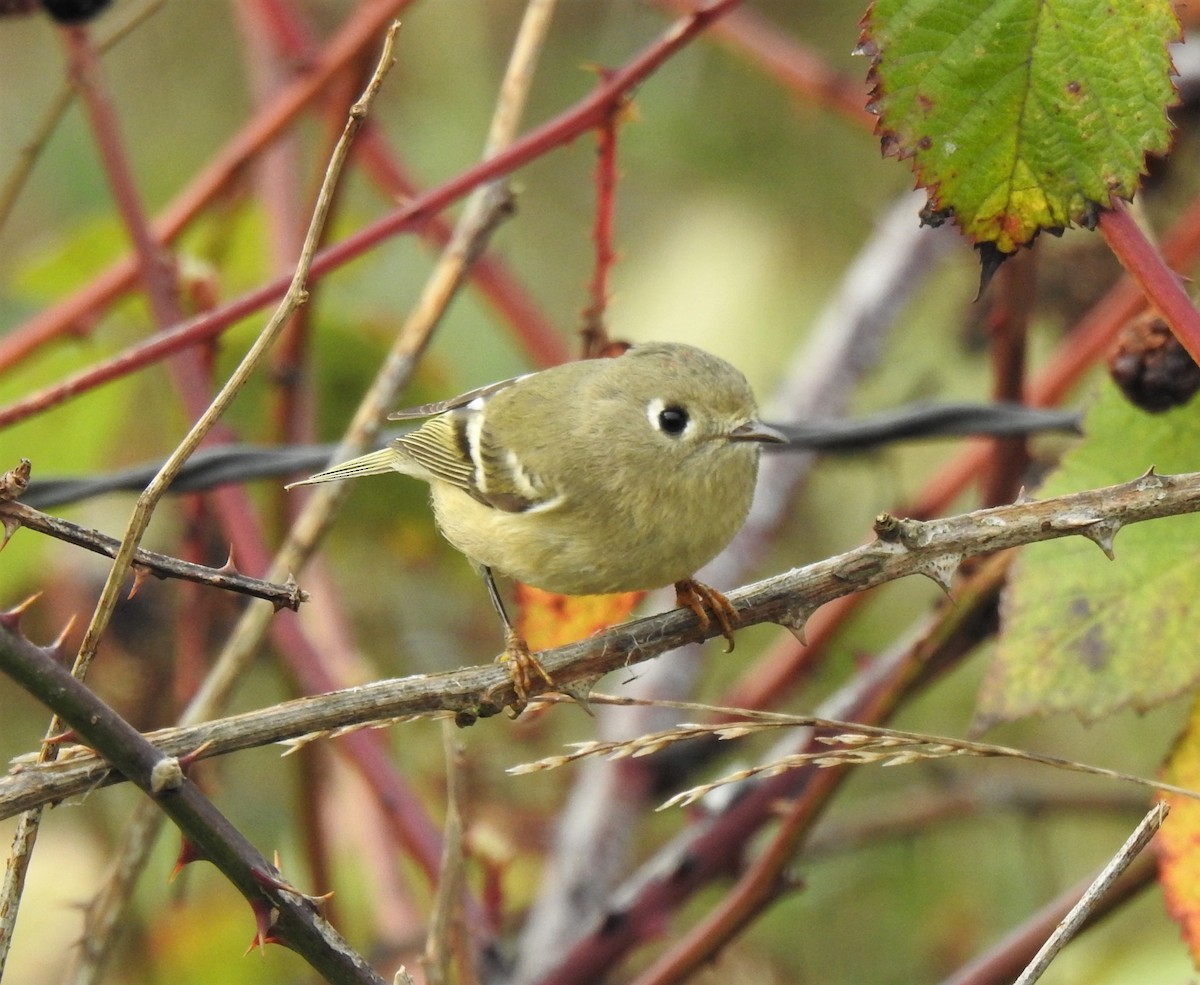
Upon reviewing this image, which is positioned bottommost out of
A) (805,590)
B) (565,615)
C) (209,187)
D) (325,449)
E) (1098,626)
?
(1098,626)

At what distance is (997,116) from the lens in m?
1.18

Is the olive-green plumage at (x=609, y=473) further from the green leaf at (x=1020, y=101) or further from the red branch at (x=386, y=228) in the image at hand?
the green leaf at (x=1020, y=101)

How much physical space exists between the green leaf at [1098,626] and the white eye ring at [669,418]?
60 centimetres

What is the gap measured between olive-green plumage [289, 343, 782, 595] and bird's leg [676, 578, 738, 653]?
25 millimetres

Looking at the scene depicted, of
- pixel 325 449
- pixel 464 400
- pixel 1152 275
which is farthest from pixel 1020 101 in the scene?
pixel 464 400

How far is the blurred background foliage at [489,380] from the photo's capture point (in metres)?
2.66

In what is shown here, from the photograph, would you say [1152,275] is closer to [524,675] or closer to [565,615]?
[524,675]

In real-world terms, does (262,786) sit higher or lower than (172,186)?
lower

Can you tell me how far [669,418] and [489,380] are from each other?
143 cm

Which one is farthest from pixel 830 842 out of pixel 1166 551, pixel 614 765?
pixel 1166 551

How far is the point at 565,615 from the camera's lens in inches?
73.3

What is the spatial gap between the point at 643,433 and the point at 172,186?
2.72 m

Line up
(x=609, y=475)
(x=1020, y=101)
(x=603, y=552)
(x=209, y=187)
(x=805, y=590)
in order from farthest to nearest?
(x=209, y=187), (x=609, y=475), (x=603, y=552), (x=805, y=590), (x=1020, y=101)

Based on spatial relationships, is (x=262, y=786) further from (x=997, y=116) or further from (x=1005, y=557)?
(x=997, y=116)
